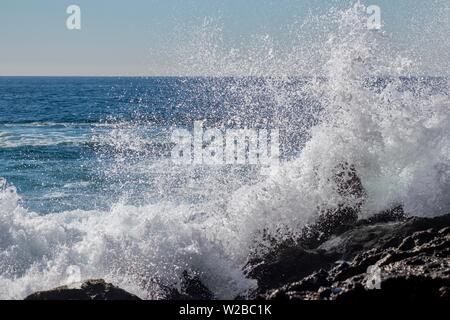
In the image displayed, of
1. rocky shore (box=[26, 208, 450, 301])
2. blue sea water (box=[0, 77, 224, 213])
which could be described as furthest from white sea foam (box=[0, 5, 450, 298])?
blue sea water (box=[0, 77, 224, 213])

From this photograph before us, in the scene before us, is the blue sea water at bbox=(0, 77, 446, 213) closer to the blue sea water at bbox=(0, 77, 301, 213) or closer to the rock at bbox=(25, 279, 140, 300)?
the blue sea water at bbox=(0, 77, 301, 213)

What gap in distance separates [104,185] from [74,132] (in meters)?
14.1

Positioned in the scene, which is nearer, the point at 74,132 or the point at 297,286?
the point at 297,286

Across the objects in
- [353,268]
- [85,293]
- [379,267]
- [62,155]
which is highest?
[379,267]

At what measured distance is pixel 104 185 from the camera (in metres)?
15.6

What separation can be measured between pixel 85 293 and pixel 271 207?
3746mm

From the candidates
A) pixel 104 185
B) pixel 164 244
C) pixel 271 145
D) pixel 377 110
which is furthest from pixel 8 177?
pixel 377 110

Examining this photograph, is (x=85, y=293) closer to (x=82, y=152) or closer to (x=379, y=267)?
(x=379, y=267)

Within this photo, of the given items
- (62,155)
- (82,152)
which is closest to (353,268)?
(62,155)

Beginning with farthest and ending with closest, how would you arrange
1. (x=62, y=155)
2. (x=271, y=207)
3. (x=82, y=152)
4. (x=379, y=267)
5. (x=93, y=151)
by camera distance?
1. (x=93, y=151)
2. (x=82, y=152)
3. (x=62, y=155)
4. (x=271, y=207)
5. (x=379, y=267)

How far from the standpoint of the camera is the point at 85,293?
20.8ft
